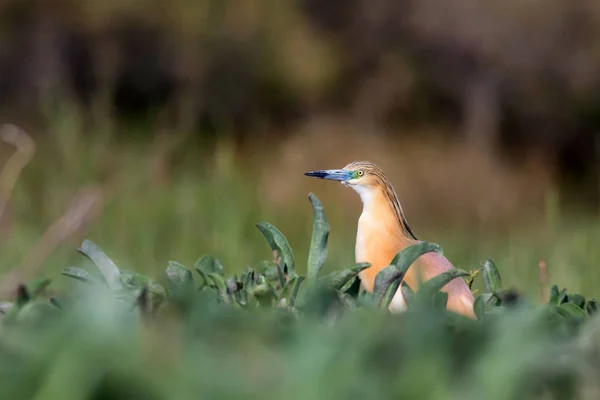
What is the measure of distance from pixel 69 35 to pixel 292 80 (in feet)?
4.61

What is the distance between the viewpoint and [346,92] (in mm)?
6121

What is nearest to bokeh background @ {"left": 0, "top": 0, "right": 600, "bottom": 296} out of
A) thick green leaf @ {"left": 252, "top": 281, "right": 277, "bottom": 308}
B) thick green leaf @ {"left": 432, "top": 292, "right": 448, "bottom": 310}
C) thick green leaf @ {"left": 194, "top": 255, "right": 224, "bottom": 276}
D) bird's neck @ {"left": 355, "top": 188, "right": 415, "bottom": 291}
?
bird's neck @ {"left": 355, "top": 188, "right": 415, "bottom": 291}

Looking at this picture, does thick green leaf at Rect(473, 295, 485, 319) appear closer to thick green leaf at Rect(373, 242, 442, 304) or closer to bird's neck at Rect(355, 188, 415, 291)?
thick green leaf at Rect(373, 242, 442, 304)

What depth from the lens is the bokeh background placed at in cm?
550

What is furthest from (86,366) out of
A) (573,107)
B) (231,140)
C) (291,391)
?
(573,107)

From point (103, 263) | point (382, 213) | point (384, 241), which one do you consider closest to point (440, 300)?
point (103, 263)

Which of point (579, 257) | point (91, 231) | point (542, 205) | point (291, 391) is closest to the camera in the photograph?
point (291, 391)

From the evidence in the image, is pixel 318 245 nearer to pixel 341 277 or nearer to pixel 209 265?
pixel 341 277

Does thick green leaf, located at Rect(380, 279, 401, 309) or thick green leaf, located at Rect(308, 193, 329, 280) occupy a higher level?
thick green leaf, located at Rect(308, 193, 329, 280)

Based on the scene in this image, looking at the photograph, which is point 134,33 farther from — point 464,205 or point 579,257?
point 579,257

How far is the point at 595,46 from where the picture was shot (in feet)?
18.9

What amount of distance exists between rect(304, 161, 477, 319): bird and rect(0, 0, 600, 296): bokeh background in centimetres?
294

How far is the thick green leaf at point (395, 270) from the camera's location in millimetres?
943

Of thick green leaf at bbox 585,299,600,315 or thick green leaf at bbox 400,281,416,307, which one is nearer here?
thick green leaf at bbox 400,281,416,307
